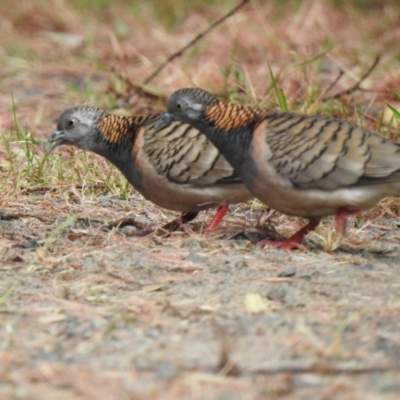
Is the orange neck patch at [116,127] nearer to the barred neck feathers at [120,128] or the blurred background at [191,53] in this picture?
the barred neck feathers at [120,128]

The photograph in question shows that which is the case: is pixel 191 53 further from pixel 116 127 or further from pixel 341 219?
pixel 341 219

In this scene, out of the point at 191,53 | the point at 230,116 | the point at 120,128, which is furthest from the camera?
the point at 191,53

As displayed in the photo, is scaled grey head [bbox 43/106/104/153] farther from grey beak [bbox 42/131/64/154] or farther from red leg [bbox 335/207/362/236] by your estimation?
red leg [bbox 335/207/362/236]

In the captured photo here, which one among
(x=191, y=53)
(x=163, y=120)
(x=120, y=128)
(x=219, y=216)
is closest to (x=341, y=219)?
(x=219, y=216)

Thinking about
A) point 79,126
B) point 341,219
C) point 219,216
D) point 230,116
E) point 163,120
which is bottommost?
point 219,216

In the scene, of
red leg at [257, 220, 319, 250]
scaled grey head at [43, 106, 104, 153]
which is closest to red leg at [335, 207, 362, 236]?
red leg at [257, 220, 319, 250]

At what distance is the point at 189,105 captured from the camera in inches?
209

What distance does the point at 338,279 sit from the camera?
438 cm

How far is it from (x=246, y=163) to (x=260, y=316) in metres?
1.29

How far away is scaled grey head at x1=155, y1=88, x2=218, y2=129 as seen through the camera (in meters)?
5.29

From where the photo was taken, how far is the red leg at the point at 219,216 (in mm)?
5434

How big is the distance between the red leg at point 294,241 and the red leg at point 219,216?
0.37 meters

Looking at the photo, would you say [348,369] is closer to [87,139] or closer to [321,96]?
[87,139]

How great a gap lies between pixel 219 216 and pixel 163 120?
0.59 metres
